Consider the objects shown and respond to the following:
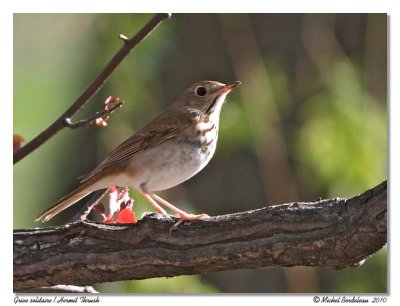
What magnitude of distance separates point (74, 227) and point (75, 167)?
3.00 feet

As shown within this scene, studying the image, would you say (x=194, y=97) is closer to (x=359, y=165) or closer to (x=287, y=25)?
(x=287, y=25)

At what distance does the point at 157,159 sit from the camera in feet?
10.4

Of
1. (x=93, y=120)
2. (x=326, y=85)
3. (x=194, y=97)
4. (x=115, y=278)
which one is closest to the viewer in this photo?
(x=93, y=120)

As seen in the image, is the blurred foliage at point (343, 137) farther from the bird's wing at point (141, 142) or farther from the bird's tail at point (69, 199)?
the bird's tail at point (69, 199)

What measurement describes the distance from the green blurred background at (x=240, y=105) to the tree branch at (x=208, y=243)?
53 cm

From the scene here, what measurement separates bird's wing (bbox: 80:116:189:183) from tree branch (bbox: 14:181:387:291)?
37 cm

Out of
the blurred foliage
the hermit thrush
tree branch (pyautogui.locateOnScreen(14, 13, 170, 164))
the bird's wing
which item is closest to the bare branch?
the hermit thrush

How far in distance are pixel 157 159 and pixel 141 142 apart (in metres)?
0.14

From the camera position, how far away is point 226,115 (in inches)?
151

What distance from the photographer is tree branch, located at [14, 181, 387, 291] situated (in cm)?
273

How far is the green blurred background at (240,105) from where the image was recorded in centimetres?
353

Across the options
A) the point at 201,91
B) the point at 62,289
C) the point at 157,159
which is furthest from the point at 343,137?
the point at 62,289

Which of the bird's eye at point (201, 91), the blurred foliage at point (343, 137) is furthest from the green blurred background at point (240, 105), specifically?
the bird's eye at point (201, 91)

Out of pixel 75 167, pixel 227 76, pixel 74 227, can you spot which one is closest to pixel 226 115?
pixel 227 76
